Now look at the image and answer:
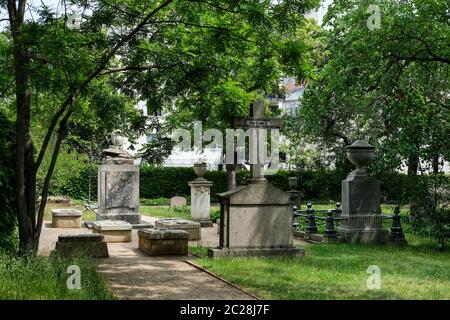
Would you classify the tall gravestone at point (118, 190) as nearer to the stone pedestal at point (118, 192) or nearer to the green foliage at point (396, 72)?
the stone pedestal at point (118, 192)

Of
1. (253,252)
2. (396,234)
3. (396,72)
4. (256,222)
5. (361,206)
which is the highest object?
(396,72)

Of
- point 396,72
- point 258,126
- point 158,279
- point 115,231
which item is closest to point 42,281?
point 158,279

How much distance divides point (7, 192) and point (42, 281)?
344 cm

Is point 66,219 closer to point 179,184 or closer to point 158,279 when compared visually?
point 158,279

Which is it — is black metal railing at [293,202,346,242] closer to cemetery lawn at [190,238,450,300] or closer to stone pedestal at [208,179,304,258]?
cemetery lawn at [190,238,450,300]

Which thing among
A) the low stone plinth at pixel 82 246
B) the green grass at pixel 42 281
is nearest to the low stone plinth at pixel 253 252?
the low stone plinth at pixel 82 246

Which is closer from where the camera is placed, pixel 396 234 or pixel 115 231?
pixel 396 234

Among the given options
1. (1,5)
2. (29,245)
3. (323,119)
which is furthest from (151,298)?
(323,119)

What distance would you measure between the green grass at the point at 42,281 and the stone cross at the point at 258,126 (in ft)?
14.6

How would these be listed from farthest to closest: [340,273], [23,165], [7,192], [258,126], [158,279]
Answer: [258,126] < [7,192] < [340,273] < [23,165] < [158,279]

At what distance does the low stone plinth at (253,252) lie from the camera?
1265cm

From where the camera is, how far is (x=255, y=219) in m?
13.0

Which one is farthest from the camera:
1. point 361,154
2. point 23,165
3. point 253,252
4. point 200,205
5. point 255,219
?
point 200,205

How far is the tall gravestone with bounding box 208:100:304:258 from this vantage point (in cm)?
1288
